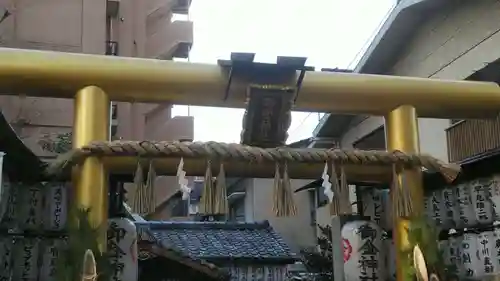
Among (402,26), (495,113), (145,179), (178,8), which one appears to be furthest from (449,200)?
(178,8)

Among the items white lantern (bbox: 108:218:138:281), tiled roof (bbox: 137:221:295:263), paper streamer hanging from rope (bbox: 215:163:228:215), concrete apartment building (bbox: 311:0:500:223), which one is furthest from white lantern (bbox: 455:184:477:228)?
tiled roof (bbox: 137:221:295:263)

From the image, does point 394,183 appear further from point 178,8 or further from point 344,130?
point 178,8

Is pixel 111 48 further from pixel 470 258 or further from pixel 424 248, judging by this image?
pixel 424 248

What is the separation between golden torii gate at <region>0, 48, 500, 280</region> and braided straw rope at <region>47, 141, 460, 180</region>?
0.50 feet

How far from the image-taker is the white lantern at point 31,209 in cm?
666

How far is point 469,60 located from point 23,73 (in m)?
8.23

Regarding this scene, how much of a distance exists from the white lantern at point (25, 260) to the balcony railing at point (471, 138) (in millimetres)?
7041

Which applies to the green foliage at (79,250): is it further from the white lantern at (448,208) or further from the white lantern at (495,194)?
the white lantern at (495,194)

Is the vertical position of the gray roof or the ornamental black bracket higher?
the gray roof

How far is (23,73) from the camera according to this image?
20.3 feet

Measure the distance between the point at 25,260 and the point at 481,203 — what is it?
5188 millimetres

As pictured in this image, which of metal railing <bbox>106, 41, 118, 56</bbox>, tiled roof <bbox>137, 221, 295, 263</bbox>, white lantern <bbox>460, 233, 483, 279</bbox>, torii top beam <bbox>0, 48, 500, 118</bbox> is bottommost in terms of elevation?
white lantern <bbox>460, 233, 483, 279</bbox>

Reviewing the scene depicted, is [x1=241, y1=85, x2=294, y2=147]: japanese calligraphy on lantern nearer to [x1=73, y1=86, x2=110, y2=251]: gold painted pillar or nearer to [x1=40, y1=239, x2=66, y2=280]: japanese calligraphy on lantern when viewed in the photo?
[x1=73, y1=86, x2=110, y2=251]: gold painted pillar

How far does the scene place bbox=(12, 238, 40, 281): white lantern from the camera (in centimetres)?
650
